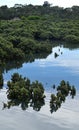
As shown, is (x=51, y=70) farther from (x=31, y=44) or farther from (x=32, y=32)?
(x=32, y=32)

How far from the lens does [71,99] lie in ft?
67.6

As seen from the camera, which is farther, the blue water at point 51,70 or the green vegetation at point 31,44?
the blue water at point 51,70

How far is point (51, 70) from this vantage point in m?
29.6

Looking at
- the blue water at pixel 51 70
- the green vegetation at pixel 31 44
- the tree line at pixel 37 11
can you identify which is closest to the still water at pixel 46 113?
the blue water at pixel 51 70

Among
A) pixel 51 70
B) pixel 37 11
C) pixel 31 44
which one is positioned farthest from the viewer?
pixel 37 11

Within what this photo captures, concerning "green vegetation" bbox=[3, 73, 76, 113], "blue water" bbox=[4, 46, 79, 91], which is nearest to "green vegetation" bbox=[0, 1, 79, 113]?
"green vegetation" bbox=[3, 73, 76, 113]

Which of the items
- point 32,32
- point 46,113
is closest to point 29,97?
point 46,113

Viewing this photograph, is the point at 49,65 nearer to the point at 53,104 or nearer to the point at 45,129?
the point at 53,104

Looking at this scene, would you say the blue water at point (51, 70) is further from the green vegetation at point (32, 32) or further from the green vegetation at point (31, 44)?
the green vegetation at point (32, 32)

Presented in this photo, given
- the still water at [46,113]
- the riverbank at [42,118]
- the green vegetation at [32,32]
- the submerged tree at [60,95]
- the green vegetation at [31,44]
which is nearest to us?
the riverbank at [42,118]

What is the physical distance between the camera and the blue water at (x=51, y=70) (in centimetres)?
2520

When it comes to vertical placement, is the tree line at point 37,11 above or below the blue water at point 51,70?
above

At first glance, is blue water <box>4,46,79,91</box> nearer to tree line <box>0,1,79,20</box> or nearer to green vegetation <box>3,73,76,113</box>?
green vegetation <box>3,73,76,113</box>

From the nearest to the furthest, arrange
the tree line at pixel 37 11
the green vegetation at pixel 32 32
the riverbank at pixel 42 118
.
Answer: the riverbank at pixel 42 118 → the green vegetation at pixel 32 32 → the tree line at pixel 37 11
